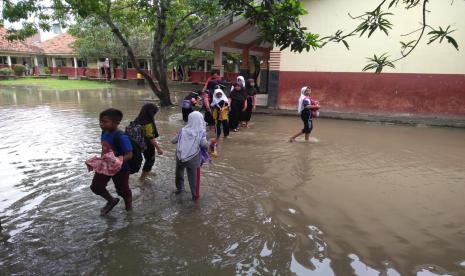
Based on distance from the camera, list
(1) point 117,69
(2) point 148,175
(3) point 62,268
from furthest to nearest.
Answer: (1) point 117,69
(2) point 148,175
(3) point 62,268

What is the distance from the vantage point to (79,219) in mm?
4555

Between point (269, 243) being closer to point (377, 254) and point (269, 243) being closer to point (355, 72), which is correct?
point (377, 254)

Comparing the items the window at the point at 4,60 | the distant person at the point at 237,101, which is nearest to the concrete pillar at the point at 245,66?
the distant person at the point at 237,101

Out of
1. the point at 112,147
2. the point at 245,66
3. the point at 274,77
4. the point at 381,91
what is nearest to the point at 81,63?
the point at 245,66

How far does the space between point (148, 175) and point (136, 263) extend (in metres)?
2.83

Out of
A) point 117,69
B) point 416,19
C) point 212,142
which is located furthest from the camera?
point 117,69

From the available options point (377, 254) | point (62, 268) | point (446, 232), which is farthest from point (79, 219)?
point (446, 232)

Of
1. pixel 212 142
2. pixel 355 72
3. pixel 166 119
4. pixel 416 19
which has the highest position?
pixel 416 19

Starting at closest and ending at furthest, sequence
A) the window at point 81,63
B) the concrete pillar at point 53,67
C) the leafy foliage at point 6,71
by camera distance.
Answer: the leafy foliage at point 6,71 < the window at point 81,63 < the concrete pillar at point 53,67

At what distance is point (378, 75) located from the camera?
13.5 meters

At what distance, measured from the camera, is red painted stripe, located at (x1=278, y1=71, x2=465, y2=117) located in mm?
12641

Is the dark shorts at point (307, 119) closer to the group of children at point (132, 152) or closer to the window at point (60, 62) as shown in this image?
the group of children at point (132, 152)

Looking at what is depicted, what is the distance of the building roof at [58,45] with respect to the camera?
42562 millimetres

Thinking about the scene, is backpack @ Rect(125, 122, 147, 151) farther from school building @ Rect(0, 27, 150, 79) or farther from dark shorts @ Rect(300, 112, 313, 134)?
school building @ Rect(0, 27, 150, 79)
